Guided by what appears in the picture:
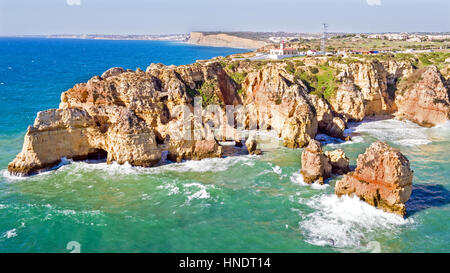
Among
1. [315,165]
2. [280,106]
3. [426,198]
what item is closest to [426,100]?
[280,106]

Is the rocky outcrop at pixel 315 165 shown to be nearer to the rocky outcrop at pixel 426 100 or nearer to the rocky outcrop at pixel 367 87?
the rocky outcrop at pixel 367 87

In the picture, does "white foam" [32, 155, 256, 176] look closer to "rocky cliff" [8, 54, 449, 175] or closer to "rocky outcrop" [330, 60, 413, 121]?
"rocky cliff" [8, 54, 449, 175]

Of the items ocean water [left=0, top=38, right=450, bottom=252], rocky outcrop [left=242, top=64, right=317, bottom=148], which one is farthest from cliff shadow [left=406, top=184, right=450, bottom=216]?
rocky outcrop [left=242, top=64, right=317, bottom=148]

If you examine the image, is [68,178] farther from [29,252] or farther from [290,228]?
[290,228]

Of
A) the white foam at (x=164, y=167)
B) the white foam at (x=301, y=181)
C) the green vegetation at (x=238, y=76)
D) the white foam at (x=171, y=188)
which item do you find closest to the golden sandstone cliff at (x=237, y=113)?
the green vegetation at (x=238, y=76)

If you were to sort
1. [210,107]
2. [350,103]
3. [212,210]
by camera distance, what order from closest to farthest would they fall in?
[212,210]
[210,107]
[350,103]

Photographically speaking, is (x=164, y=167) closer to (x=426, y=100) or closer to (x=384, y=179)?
(x=384, y=179)
